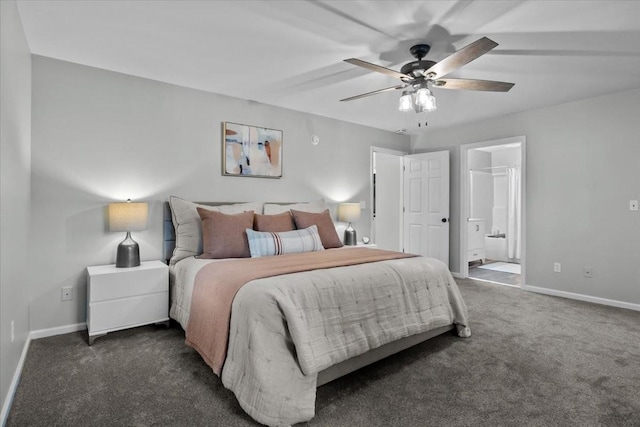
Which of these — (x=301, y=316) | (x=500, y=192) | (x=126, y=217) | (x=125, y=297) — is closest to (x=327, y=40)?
(x=301, y=316)

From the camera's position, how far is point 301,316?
6.34ft

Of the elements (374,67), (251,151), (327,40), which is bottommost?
(251,151)

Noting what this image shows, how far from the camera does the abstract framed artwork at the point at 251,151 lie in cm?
393

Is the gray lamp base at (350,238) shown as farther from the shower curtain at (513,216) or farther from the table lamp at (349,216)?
the shower curtain at (513,216)

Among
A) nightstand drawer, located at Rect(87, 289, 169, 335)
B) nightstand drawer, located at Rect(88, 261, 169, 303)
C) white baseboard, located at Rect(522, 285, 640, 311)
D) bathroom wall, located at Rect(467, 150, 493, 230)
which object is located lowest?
white baseboard, located at Rect(522, 285, 640, 311)

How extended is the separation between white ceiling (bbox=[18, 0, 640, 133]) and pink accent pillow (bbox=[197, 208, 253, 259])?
1.39 metres

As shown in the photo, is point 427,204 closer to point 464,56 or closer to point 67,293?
point 464,56

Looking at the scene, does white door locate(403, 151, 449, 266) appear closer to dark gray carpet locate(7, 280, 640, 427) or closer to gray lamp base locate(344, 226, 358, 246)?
gray lamp base locate(344, 226, 358, 246)

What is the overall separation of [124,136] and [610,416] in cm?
417

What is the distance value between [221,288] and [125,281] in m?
1.17

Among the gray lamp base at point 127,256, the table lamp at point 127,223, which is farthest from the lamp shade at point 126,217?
the gray lamp base at point 127,256

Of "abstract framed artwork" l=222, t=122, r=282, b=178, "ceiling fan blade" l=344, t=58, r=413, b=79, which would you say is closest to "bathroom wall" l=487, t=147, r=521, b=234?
"abstract framed artwork" l=222, t=122, r=282, b=178

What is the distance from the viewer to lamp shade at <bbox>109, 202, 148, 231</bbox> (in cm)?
296

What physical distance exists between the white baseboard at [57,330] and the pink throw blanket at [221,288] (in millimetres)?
1253
